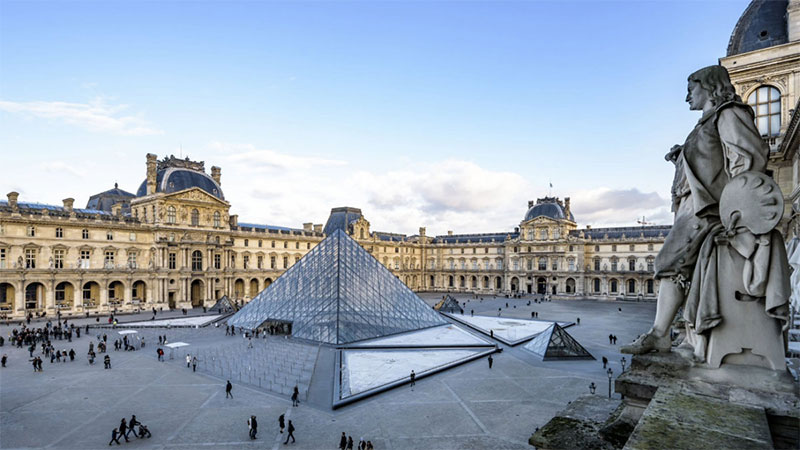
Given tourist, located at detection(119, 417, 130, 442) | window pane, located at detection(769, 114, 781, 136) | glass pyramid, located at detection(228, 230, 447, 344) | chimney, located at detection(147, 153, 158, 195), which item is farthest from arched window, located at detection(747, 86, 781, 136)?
chimney, located at detection(147, 153, 158, 195)

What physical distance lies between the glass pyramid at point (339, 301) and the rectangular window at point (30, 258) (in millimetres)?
18797

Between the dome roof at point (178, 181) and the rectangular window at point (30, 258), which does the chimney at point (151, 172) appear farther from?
the rectangular window at point (30, 258)

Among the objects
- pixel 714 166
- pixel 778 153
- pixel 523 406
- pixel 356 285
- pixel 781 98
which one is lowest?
pixel 523 406

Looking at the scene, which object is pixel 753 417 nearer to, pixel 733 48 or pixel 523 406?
pixel 523 406

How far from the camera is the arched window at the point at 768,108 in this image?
889 inches

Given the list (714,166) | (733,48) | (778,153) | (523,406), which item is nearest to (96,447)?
(523,406)

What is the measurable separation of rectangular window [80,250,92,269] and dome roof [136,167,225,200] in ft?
27.5

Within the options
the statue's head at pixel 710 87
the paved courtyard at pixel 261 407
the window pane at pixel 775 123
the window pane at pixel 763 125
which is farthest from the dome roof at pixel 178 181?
the statue's head at pixel 710 87

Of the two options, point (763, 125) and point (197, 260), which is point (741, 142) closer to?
point (763, 125)

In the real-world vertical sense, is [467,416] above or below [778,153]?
below

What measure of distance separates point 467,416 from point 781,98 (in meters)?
23.1

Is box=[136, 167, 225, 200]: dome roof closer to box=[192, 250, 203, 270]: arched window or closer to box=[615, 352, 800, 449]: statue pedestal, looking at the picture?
box=[192, 250, 203, 270]: arched window

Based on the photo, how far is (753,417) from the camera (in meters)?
3.12

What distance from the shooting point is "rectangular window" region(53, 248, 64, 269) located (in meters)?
36.6
